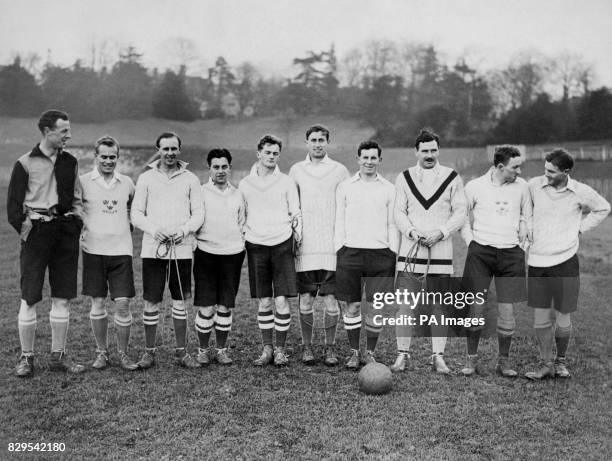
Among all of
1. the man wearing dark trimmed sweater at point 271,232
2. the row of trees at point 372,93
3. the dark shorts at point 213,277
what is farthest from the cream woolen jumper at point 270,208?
the row of trees at point 372,93

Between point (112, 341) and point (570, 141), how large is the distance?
36908 millimetres

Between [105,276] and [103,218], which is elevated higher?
[103,218]

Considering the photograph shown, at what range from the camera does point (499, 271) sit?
5621 mm

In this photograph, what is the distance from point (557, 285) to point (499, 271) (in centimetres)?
58

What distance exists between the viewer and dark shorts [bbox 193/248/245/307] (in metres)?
5.81

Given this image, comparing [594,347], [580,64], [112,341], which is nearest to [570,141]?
[580,64]

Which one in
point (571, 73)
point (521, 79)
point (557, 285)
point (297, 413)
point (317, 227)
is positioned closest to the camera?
point (297, 413)

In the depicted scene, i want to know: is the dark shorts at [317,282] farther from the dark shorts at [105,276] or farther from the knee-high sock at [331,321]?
the dark shorts at [105,276]

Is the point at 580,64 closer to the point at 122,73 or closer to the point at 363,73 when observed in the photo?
the point at 363,73

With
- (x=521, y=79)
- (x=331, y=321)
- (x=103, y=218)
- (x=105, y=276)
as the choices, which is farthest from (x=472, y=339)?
(x=521, y=79)

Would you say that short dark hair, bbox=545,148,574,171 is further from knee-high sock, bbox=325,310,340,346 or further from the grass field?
knee-high sock, bbox=325,310,340,346

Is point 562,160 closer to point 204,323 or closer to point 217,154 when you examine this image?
point 217,154

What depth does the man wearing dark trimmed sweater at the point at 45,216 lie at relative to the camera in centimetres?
537

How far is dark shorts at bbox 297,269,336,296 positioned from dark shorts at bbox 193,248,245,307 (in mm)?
678
